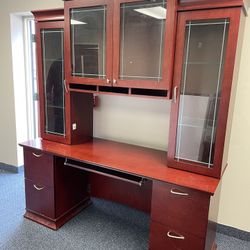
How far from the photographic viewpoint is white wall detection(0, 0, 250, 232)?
6.93 ft

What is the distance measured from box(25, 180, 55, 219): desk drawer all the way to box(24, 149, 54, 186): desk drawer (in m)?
0.06

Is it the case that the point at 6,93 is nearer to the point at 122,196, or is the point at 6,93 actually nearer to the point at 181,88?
the point at 122,196

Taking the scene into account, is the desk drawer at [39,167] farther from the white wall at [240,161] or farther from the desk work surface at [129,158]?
the white wall at [240,161]

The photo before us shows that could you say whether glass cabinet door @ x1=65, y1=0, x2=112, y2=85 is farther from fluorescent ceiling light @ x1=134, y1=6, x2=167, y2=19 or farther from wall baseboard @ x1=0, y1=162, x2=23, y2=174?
wall baseboard @ x1=0, y1=162, x2=23, y2=174

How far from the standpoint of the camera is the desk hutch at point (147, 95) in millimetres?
1688

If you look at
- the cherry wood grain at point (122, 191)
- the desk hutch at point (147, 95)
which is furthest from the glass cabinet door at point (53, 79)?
the cherry wood grain at point (122, 191)

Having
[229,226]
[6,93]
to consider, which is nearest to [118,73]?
[229,226]

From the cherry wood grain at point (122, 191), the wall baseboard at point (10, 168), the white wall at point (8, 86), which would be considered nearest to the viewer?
the cherry wood grain at point (122, 191)

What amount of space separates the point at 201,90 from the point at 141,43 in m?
0.60

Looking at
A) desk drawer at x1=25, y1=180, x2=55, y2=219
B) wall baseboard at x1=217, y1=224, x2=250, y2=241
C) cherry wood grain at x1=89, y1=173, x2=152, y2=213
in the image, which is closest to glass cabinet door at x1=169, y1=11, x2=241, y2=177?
cherry wood grain at x1=89, y1=173, x2=152, y2=213

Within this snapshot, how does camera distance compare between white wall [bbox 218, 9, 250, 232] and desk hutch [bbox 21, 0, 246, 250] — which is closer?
desk hutch [bbox 21, 0, 246, 250]

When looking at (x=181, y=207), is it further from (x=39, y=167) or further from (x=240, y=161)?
(x=39, y=167)

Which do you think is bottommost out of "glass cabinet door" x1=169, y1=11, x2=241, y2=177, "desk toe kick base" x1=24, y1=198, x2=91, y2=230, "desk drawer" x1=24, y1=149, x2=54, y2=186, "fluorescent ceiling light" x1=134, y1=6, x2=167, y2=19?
"desk toe kick base" x1=24, y1=198, x2=91, y2=230

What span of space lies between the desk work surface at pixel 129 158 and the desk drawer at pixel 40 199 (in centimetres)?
40
